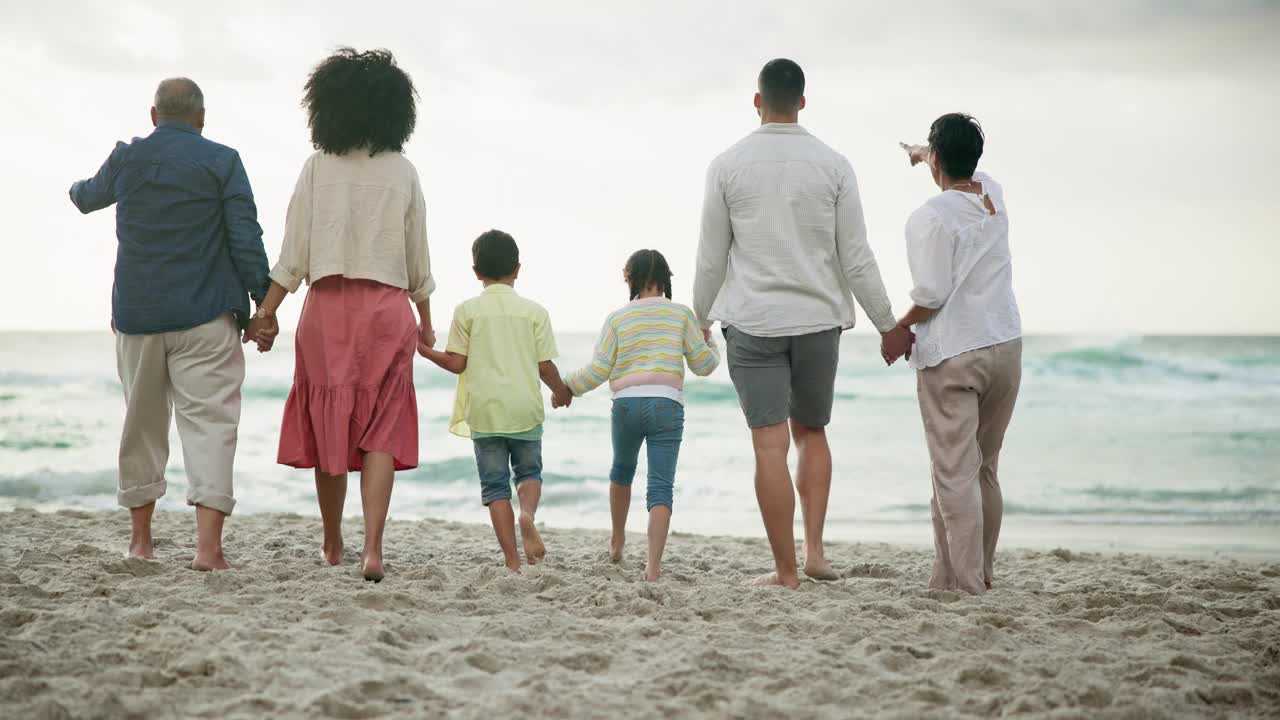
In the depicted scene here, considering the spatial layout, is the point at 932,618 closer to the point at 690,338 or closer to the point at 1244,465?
the point at 690,338

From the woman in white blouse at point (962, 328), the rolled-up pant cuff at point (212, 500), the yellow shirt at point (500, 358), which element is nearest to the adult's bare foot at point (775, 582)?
the woman in white blouse at point (962, 328)

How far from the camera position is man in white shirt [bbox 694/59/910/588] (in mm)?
3867

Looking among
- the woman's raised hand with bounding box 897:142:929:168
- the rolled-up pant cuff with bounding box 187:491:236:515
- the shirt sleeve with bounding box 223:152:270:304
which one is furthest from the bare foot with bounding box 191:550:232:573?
the woman's raised hand with bounding box 897:142:929:168

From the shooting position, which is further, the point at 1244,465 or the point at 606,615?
the point at 1244,465

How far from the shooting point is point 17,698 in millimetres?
2336

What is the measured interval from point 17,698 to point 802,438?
273cm

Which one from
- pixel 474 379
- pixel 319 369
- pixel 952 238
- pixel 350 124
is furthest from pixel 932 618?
pixel 350 124

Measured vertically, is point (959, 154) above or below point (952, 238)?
above

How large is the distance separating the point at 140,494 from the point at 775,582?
2436mm

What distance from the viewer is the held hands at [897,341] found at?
12.8ft

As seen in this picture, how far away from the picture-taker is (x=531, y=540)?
4.34 metres

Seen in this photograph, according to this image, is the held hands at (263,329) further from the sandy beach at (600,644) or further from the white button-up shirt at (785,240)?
the white button-up shirt at (785,240)

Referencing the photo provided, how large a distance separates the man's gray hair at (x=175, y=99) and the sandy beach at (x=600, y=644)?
1.68 m

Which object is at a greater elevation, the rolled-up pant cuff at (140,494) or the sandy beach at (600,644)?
the rolled-up pant cuff at (140,494)
